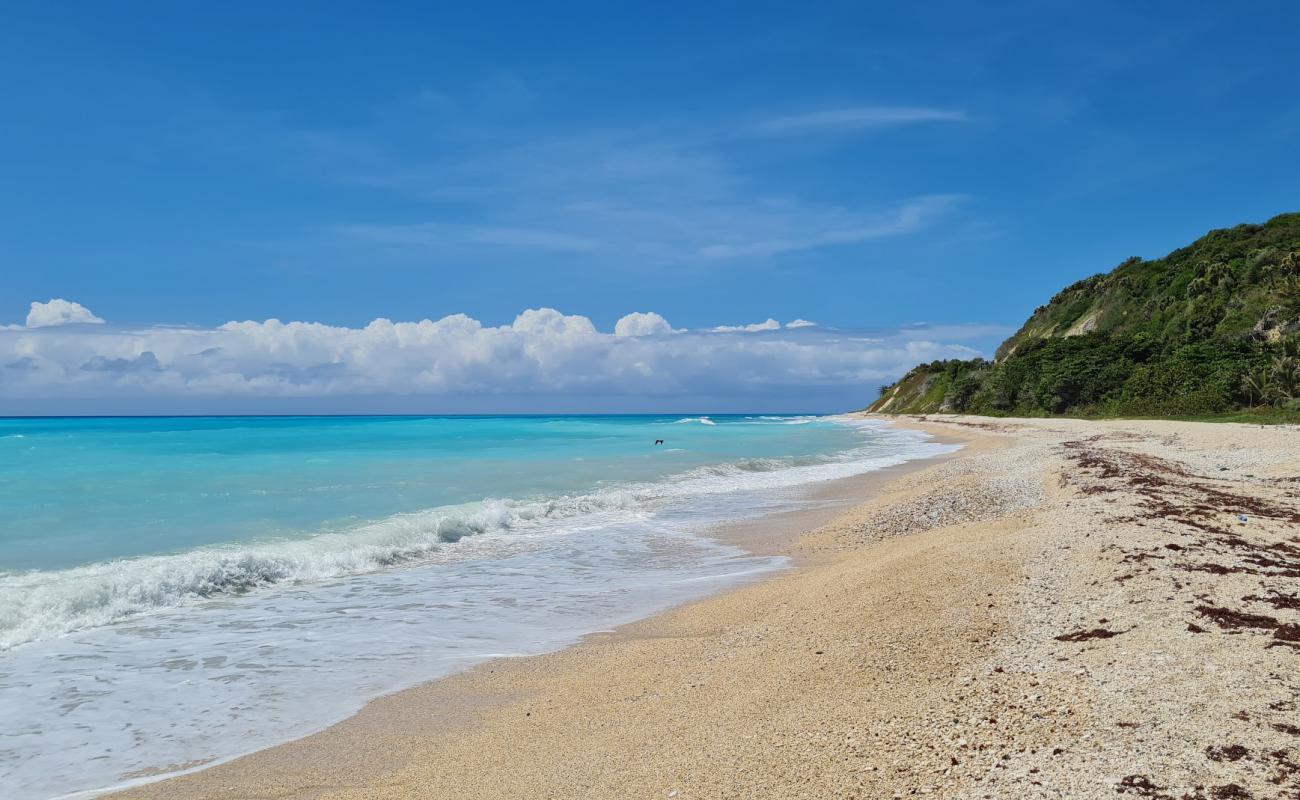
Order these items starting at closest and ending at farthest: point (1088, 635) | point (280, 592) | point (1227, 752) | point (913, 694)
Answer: point (1227, 752), point (913, 694), point (1088, 635), point (280, 592)

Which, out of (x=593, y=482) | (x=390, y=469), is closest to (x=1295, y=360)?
(x=593, y=482)

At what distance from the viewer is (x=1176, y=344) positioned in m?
51.8

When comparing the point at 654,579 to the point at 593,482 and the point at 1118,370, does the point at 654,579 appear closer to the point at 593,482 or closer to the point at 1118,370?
the point at 593,482

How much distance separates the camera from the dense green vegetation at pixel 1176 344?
3997 centimetres

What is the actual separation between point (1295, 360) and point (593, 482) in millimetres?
37312

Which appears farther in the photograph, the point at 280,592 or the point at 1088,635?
the point at 280,592

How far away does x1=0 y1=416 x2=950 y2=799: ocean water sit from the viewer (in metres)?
6.15

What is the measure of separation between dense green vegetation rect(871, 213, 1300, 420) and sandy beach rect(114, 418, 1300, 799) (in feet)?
114

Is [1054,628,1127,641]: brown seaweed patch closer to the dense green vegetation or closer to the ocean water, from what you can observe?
the ocean water

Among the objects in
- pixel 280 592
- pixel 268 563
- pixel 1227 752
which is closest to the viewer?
pixel 1227 752

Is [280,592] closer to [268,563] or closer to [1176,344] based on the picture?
[268,563]

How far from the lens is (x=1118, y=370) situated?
2088 inches

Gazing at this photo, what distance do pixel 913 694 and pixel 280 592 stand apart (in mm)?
9380

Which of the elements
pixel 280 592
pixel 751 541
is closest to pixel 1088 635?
pixel 751 541
